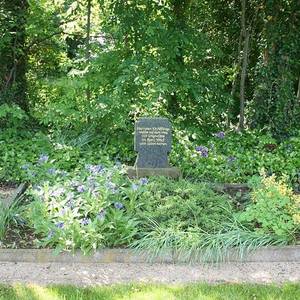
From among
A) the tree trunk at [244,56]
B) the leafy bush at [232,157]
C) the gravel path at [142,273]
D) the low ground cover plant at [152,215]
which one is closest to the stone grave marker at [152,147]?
the low ground cover plant at [152,215]

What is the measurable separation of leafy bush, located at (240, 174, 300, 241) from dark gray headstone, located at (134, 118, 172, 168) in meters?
1.89

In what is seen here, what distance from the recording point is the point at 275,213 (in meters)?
5.21

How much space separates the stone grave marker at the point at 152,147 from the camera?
7016 millimetres

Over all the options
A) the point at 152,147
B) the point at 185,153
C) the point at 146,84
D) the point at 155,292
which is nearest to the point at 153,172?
the point at 152,147

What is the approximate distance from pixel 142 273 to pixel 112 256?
40cm

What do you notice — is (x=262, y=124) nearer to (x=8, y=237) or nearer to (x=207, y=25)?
(x=207, y=25)

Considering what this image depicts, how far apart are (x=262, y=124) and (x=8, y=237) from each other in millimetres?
Result: 6091

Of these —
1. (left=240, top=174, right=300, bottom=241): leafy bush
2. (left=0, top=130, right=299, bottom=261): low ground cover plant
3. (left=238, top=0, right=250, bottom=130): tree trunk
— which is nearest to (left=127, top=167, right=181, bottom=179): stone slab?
(left=0, top=130, right=299, bottom=261): low ground cover plant

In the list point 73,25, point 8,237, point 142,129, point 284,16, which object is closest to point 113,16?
point 73,25

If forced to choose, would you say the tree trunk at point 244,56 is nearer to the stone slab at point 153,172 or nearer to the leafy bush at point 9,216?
the stone slab at point 153,172

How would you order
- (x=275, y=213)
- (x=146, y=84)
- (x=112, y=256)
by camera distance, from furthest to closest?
(x=146, y=84) → (x=275, y=213) → (x=112, y=256)

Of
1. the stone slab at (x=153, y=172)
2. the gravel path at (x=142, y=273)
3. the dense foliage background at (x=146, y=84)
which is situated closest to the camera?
the gravel path at (x=142, y=273)

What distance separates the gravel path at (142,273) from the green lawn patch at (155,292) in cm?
17

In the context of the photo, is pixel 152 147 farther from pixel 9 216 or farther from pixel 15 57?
pixel 15 57
